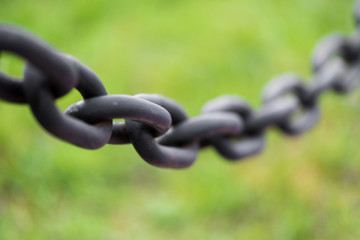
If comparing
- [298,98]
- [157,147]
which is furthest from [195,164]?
[157,147]

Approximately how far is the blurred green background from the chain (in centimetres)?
44

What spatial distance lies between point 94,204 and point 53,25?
0.92 m

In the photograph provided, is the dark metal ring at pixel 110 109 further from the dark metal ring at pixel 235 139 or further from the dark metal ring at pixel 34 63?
the dark metal ring at pixel 235 139

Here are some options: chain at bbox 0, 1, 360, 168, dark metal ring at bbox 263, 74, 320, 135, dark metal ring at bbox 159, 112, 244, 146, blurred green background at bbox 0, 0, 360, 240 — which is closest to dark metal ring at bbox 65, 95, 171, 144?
chain at bbox 0, 1, 360, 168

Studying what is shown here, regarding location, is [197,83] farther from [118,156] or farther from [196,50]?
[118,156]

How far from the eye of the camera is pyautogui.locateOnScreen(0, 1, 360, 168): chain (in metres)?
0.46

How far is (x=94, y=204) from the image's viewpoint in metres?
1.35

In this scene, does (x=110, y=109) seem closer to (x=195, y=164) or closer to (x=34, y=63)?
(x=34, y=63)

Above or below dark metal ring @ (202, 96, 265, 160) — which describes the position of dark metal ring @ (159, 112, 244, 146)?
below

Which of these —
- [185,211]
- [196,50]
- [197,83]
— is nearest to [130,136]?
[185,211]

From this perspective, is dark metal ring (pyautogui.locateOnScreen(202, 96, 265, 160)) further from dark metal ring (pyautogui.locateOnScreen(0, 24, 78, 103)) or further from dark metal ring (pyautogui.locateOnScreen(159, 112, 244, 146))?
dark metal ring (pyautogui.locateOnScreen(0, 24, 78, 103))

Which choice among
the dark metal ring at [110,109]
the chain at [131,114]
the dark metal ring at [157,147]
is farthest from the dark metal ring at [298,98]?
the dark metal ring at [110,109]

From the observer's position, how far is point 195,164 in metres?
1.50

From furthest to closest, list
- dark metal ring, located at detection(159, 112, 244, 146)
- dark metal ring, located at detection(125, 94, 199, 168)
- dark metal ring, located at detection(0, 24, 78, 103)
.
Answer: dark metal ring, located at detection(159, 112, 244, 146) → dark metal ring, located at detection(125, 94, 199, 168) → dark metal ring, located at detection(0, 24, 78, 103)
